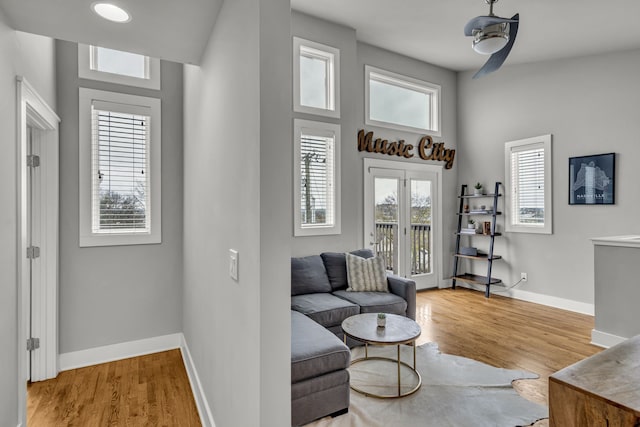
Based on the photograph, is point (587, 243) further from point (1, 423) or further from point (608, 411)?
point (1, 423)

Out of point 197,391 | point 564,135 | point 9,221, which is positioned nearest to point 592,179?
point 564,135

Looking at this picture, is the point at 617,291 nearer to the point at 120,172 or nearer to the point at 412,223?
the point at 412,223

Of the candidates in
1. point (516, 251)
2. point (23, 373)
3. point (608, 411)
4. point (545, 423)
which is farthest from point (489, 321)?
point (23, 373)

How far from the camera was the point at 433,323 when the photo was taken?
3990 mm

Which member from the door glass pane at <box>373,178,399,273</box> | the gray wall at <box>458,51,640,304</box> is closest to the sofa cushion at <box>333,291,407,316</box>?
the door glass pane at <box>373,178,399,273</box>

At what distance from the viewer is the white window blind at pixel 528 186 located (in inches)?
191

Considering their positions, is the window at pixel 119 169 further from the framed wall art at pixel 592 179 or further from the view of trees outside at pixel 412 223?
the framed wall art at pixel 592 179

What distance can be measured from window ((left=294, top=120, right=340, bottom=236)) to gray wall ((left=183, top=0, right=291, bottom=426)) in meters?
2.06

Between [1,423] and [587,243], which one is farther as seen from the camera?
[587,243]

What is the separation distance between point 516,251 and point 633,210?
1.51 metres

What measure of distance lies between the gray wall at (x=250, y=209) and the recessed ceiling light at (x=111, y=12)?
45 centimetres

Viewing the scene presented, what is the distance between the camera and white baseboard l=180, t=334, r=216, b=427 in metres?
2.10

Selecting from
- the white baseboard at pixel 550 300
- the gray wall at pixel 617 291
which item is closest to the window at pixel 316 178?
A: the gray wall at pixel 617 291

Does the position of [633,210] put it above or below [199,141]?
below
